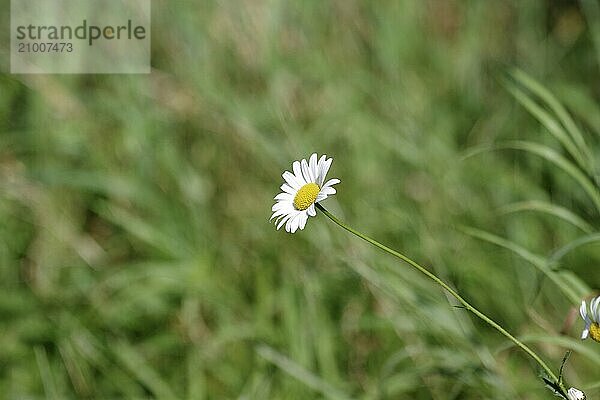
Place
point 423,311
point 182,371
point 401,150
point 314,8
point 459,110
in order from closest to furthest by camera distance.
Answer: point 423,311 → point 182,371 → point 401,150 → point 459,110 → point 314,8

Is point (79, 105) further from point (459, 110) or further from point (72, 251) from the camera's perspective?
point (459, 110)

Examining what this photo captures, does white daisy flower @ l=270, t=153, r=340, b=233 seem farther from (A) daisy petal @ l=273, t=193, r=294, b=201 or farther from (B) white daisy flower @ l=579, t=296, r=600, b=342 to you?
(B) white daisy flower @ l=579, t=296, r=600, b=342

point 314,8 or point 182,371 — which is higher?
point 314,8

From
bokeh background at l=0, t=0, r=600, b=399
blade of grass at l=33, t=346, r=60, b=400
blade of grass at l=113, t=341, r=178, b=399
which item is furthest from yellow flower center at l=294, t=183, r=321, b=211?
blade of grass at l=33, t=346, r=60, b=400

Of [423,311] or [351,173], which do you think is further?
[351,173]

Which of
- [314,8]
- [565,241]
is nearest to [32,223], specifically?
[314,8]

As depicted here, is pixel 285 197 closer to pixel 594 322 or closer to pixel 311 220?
pixel 594 322

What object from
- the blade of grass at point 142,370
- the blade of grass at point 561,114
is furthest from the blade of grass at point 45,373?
the blade of grass at point 561,114
